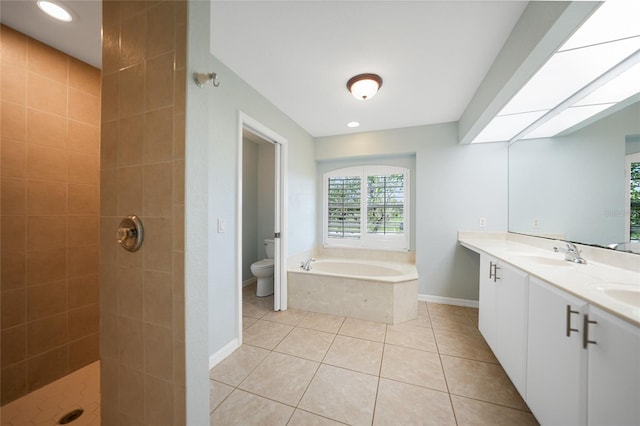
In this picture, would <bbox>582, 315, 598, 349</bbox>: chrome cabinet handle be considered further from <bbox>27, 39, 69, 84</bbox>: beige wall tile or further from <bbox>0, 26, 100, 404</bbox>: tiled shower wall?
<bbox>27, 39, 69, 84</bbox>: beige wall tile

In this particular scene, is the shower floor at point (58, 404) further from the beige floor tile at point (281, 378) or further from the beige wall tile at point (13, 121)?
the beige wall tile at point (13, 121)

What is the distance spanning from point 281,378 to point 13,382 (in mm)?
1721

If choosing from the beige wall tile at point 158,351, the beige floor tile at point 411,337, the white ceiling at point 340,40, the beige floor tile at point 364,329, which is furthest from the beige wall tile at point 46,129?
the beige floor tile at point 411,337

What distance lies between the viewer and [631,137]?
1.32 meters

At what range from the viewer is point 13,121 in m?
1.45

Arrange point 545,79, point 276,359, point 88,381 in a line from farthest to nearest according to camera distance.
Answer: point 276,359, point 88,381, point 545,79

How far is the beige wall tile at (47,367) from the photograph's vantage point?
1.51 meters

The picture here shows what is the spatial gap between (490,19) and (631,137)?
1.10m

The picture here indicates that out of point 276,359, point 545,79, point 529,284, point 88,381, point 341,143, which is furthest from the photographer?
point 341,143

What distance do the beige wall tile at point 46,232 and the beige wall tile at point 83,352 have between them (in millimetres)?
778

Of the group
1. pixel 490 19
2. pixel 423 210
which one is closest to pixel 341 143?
pixel 423 210

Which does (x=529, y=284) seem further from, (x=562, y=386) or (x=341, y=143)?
(x=341, y=143)

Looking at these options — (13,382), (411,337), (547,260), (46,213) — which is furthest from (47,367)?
(547,260)

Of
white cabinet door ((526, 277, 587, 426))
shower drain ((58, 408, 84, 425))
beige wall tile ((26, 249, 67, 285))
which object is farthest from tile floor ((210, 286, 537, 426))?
beige wall tile ((26, 249, 67, 285))
